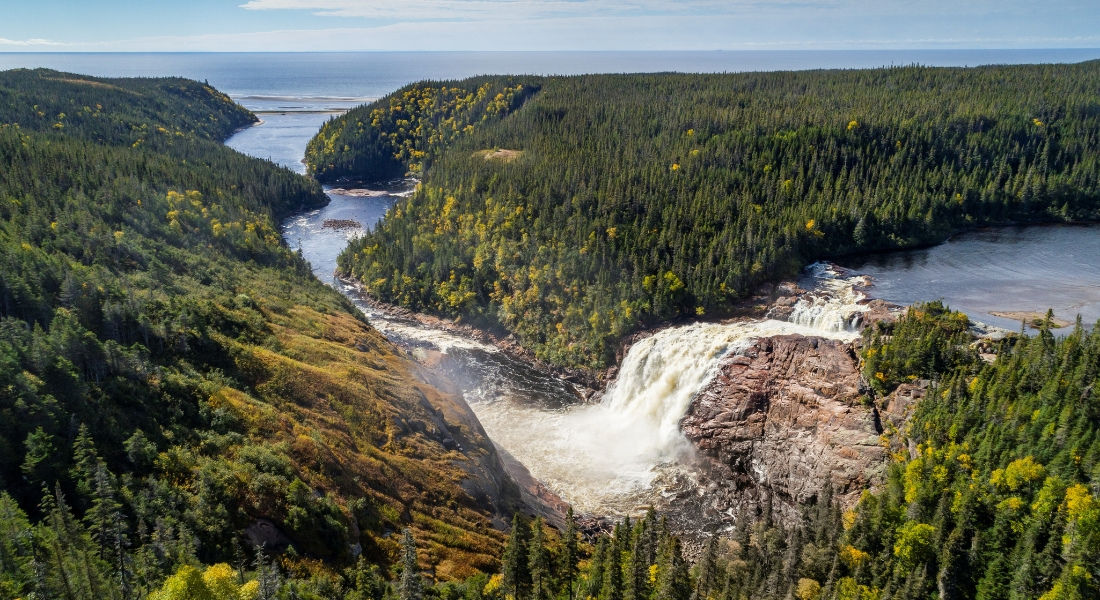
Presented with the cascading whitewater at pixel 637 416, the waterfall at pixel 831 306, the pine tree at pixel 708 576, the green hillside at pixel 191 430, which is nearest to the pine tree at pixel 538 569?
the green hillside at pixel 191 430

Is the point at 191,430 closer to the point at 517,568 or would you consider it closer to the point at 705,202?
the point at 517,568

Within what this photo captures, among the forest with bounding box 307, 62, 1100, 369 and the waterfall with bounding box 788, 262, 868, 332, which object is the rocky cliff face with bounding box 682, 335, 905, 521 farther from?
the forest with bounding box 307, 62, 1100, 369

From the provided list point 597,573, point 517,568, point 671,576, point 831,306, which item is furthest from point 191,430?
point 831,306

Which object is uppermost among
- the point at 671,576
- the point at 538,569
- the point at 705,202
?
the point at 705,202

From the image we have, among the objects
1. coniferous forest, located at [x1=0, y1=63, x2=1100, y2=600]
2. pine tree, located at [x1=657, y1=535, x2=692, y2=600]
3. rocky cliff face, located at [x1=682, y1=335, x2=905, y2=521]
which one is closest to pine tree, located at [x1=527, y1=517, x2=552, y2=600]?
coniferous forest, located at [x1=0, y1=63, x2=1100, y2=600]

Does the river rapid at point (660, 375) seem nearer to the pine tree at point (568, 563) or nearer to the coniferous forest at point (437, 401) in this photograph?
the coniferous forest at point (437, 401)

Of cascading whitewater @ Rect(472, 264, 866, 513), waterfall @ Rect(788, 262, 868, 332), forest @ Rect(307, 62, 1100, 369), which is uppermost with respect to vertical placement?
forest @ Rect(307, 62, 1100, 369)

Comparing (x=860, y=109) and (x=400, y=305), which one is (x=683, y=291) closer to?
(x=400, y=305)
